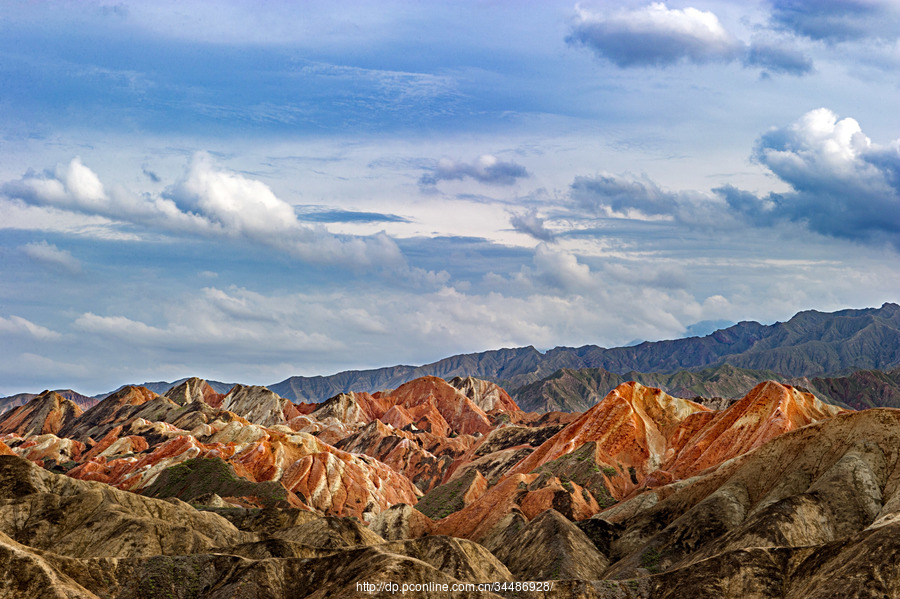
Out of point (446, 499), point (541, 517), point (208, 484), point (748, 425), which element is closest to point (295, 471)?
point (208, 484)

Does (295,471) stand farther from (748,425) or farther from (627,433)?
(748,425)

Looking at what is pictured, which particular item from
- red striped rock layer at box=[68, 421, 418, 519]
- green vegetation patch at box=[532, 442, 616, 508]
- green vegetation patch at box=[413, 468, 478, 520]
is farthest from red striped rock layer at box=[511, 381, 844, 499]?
red striped rock layer at box=[68, 421, 418, 519]

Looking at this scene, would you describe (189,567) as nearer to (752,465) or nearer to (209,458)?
(752,465)

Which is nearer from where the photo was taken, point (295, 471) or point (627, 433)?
point (627, 433)

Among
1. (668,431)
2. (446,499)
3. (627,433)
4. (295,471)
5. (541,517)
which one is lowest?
(446,499)

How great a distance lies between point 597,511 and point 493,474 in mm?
44140

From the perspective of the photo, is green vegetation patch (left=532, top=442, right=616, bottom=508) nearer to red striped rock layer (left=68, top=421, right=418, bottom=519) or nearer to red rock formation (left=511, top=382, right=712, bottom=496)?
red rock formation (left=511, top=382, right=712, bottom=496)

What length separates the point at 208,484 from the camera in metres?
153

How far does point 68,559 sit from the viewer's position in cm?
6656

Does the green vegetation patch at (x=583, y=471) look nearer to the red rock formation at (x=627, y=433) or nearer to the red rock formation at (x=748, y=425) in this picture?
the red rock formation at (x=627, y=433)

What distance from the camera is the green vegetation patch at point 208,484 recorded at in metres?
146

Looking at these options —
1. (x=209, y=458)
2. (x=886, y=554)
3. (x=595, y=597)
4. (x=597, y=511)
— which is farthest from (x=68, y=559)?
(x=209, y=458)

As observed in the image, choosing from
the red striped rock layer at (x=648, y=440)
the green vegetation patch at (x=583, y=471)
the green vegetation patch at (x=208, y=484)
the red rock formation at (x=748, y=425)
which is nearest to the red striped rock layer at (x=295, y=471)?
the green vegetation patch at (x=208, y=484)

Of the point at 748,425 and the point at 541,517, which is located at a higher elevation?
the point at 748,425
